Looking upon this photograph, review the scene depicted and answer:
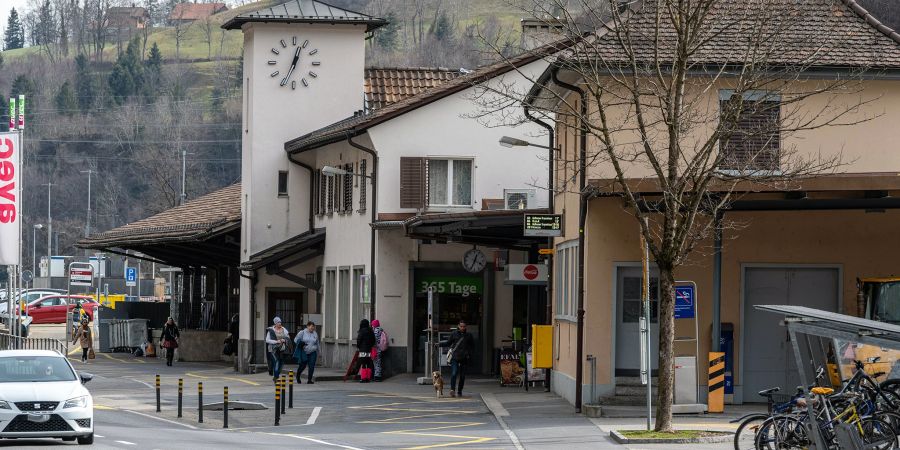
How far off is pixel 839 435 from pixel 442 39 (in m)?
146

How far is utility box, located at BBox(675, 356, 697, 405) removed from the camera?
2611 centimetres

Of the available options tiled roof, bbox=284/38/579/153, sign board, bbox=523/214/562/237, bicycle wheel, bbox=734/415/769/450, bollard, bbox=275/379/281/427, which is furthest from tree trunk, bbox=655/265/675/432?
tiled roof, bbox=284/38/579/153

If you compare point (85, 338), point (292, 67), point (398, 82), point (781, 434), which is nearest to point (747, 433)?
point (781, 434)

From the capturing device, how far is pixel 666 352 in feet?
74.9

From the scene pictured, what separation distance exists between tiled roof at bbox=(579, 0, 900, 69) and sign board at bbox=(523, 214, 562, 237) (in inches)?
144

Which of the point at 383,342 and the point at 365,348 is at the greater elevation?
the point at 383,342

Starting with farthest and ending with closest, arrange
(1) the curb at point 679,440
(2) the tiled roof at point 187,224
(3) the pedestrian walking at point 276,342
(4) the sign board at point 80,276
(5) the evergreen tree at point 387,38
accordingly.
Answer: (5) the evergreen tree at point 387,38 → (4) the sign board at point 80,276 → (2) the tiled roof at point 187,224 → (3) the pedestrian walking at point 276,342 → (1) the curb at point 679,440

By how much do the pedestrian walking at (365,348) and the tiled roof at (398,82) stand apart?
9.38 meters

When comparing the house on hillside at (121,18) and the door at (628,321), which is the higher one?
the house on hillside at (121,18)

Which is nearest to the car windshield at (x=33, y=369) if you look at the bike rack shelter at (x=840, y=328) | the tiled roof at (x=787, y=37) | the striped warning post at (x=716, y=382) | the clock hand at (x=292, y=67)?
the tiled roof at (x=787, y=37)

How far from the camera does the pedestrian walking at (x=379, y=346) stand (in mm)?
39531

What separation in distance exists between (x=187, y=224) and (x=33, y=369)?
89.7 ft

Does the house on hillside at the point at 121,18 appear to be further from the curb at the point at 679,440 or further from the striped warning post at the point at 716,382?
the curb at the point at 679,440

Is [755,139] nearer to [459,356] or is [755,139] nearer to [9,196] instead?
[459,356]
